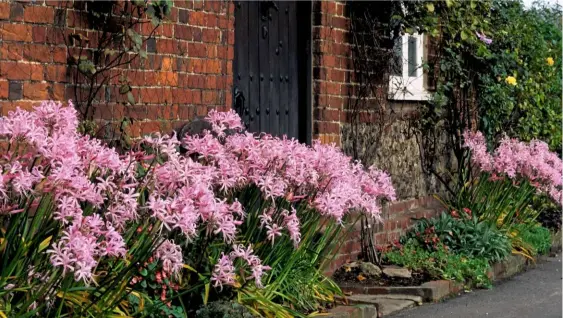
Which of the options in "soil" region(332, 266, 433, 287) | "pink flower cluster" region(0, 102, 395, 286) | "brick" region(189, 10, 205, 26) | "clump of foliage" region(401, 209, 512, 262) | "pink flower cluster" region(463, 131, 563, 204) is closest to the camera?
"pink flower cluster" region(0, 102, 395, 286)

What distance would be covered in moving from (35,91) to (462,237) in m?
5.64

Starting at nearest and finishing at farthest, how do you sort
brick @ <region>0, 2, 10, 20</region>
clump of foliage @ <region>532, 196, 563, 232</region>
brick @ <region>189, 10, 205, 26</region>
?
brick @ <region>0, 2, 10, 20</region> < brick @ <region>189, 10, 205, 26</region> < clump of foliage @ <region>532, 196, 563, 232</region>

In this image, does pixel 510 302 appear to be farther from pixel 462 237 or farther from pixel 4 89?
pixel 4 89

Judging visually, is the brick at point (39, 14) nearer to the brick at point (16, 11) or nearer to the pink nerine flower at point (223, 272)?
the brick at point (16, 11)

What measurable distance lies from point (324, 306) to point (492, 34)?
5348 millimetres

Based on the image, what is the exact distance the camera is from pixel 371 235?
10.2 meters

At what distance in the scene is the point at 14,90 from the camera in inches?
254

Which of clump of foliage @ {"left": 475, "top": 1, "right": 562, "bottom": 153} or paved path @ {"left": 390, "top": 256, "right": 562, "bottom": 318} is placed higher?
clump of foliage @ {"left": 475, "top": 1, "right": 562, "bottom": 153}

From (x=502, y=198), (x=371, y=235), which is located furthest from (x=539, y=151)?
(x=371, y=235)

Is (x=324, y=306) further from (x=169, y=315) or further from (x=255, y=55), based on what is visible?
(x=255, y=55)

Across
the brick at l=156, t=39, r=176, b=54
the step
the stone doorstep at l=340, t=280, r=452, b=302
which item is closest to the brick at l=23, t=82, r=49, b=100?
the brick at l=156, t=39, r=176, b=54

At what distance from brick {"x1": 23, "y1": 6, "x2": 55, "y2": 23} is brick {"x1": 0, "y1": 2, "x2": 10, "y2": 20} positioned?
5.7 inches

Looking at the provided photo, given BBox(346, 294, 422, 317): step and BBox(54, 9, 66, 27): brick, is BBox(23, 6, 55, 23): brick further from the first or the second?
BBox(346, 294, 422, 317): step

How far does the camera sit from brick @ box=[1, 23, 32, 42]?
6.41 metres
